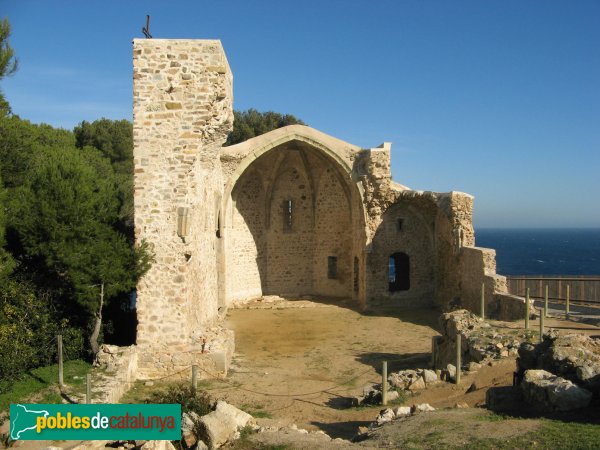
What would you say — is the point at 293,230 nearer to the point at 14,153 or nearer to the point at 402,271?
the point at 402,271

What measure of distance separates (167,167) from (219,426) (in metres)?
6.31

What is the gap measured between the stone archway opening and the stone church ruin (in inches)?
1.8

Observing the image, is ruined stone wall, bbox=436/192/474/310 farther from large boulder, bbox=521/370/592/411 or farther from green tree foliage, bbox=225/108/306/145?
green tree foliage, bbox=225/108/306/145

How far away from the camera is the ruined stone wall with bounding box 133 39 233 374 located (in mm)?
11562

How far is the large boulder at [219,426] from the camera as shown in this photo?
7047 mm

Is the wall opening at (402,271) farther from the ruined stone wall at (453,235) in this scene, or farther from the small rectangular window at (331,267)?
the small rectangular window at (331,267)

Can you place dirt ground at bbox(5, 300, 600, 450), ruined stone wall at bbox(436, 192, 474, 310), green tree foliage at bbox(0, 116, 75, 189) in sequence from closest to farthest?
dirt ground at bbox(5, 300, 600, 450) < green tree foliage at bbox(0, 116, 75, 189) < ruined stone wall at bbox(436, 192, 474, 310)

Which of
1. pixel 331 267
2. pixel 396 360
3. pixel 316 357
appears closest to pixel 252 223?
pixel 331 267

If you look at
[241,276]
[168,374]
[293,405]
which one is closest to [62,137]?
[241,276]

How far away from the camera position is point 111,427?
686 cm

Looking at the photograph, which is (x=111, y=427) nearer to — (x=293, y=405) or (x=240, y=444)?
(x=240, y=444)

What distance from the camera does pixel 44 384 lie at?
9570mm

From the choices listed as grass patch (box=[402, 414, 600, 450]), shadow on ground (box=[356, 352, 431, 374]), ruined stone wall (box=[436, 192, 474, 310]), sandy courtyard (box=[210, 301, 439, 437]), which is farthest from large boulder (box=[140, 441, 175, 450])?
ruined stone wall (box=[436, 192, 474, 310])

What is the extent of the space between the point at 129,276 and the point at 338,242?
12.3 metres
